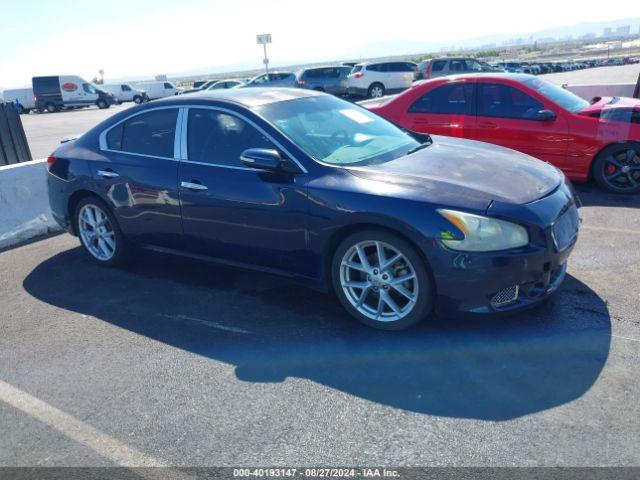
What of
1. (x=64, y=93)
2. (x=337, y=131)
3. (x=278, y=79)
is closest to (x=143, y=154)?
(x=337, y=131)

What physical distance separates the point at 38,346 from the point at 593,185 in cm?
671

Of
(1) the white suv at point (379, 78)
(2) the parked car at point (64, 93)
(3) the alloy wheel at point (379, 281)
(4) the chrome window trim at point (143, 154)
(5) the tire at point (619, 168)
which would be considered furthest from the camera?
(2) the parked car at point (64, 93)

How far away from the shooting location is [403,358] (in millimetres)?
3652

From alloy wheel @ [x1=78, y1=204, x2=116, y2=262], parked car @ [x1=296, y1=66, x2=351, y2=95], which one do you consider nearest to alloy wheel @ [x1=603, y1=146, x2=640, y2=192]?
alloy wheel @ [x1=78, y1=204, x2=116, y2=262]

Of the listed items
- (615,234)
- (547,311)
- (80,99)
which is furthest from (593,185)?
(80,99)

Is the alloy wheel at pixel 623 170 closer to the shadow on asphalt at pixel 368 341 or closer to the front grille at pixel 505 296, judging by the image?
the shadow on asphalt at pixel 368 341

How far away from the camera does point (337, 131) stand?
15.7ft

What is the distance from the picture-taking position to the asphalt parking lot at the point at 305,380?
9.41 feet

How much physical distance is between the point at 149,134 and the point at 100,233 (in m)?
1.14

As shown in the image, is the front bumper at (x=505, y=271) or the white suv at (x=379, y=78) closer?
the front bumper at (x=505, y=271)

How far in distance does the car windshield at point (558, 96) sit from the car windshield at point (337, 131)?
10.7ft

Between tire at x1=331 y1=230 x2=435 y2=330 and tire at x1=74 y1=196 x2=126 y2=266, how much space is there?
2.38m

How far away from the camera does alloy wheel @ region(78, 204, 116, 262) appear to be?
18.2ft

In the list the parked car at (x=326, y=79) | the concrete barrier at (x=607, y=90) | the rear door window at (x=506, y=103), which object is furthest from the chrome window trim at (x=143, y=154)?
the parked car at (x=326, y=79)
